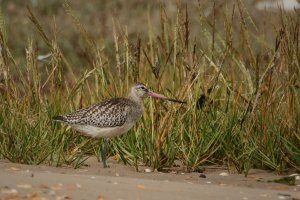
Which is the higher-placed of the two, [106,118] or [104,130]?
[106,118]

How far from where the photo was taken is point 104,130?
8656 mm

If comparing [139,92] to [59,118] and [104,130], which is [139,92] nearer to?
[104,130]

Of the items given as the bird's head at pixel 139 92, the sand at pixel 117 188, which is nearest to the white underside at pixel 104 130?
the bird's head at pixel 139 92

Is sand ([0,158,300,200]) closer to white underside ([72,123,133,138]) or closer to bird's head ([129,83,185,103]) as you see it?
white underside ([72,123,133,138])

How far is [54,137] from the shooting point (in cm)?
839

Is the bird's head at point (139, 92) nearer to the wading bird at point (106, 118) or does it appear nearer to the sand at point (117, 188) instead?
the wading bird at point (106, 118)

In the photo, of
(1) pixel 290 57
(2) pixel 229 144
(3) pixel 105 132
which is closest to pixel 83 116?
(3) pixel 105 132

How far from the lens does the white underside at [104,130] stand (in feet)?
28.2

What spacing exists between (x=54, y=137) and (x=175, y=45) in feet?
5.28

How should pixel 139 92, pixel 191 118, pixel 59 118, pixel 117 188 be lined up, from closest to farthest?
pixel 117 188, pixel 59 118, pixel 191 118, pixel 139 92

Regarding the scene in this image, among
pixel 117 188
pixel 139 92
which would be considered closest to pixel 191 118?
pixel 139 92

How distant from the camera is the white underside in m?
8.61

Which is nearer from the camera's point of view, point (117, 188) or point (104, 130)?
point (117, 188)

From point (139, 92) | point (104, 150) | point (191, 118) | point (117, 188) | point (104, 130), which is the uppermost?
point (139, 92)
